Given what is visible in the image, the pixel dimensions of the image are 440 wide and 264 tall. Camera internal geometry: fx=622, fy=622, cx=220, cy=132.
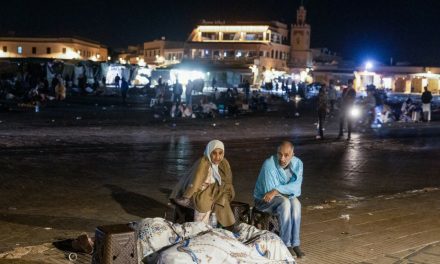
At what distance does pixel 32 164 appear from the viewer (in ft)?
39.2

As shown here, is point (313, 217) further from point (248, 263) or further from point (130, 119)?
point (130, 119)

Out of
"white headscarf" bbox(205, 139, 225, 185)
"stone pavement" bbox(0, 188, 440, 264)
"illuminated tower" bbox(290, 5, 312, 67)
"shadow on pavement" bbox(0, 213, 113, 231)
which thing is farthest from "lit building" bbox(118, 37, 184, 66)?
"white headscarf" bbox(205, 139, 225, 185)

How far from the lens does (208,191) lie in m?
6.30

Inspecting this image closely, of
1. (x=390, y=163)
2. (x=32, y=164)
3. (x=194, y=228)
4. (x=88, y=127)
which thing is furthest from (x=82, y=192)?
(x=88, y=127)

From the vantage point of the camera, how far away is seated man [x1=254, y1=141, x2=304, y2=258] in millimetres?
6215

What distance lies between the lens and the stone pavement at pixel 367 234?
6.11 m

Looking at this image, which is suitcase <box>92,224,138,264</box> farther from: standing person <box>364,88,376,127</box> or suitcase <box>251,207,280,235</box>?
standing person <box>364,88,376,127</box>

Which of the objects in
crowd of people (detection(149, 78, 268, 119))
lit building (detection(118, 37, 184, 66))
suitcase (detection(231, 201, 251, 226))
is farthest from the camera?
lit building (detection(118, 37, 184, 66))

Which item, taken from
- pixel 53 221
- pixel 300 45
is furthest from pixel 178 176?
pixel 300 45

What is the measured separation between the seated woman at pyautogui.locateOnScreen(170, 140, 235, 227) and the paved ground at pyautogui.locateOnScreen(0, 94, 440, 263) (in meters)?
0.97

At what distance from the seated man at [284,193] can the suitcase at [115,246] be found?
188cm

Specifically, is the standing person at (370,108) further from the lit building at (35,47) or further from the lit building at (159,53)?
the lit building at (35,47)

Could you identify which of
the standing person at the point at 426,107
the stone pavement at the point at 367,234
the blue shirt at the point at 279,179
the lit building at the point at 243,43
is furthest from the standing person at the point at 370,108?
the lit building at the point at 243,43

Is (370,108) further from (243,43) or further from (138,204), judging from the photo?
(243,43)
